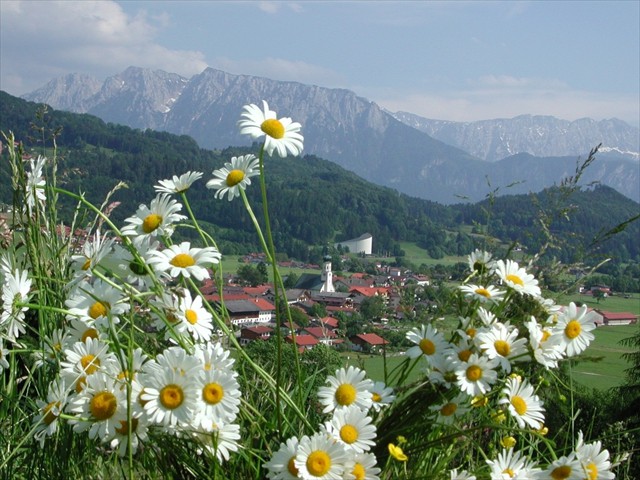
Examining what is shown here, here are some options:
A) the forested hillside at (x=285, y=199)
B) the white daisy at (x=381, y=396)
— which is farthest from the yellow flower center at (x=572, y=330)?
the forested hillside at (x=285, y=199)

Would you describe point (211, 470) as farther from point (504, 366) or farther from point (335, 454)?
point (504, 366)

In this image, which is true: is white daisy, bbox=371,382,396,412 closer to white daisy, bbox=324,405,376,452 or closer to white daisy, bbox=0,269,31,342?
white daisy, bbox=324,405,376,452

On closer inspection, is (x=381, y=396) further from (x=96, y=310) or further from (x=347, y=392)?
(x=96, y=310)

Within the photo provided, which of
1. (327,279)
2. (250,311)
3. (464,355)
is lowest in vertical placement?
(327,279)

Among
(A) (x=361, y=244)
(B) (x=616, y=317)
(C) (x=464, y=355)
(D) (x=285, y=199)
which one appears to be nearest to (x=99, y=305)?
(C) (x=464, y=355)

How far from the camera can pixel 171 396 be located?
3.83ft

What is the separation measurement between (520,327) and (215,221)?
84787 millimetres

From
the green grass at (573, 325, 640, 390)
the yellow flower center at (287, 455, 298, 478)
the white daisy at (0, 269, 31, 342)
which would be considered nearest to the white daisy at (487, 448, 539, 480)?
the yellow flower center at (287, 455, 298, 478)

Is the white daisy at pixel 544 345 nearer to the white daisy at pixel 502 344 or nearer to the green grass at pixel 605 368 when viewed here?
the white daisy at pixel 502 344

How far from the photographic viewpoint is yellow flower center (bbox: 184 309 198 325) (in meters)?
1.36

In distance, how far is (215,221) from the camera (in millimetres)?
85312

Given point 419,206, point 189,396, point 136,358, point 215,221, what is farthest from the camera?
point 419,206

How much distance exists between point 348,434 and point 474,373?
10.4 inches

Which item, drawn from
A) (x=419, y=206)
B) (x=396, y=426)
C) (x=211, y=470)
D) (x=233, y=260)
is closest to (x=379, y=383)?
(x=396, y=426)
